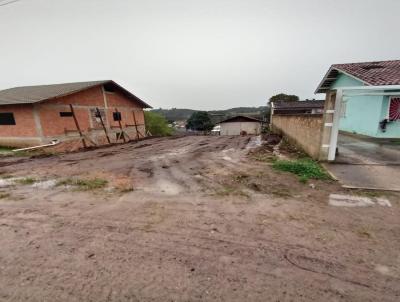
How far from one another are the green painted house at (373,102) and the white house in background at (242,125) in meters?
17.8

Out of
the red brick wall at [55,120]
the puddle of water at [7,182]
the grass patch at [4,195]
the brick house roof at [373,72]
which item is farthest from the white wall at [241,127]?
the grass patch at [4,195]

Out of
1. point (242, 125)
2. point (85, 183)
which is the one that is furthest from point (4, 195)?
point (242, 125)

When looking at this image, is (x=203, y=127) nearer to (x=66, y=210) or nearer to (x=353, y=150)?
(x=353, y=150)

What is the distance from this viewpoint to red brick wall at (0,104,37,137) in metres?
11.8

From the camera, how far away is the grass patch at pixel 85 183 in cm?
516

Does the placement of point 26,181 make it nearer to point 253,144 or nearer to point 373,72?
point 253,144

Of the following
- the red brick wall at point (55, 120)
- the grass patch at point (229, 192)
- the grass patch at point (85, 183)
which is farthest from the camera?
the red brick wall at point (55, 120)

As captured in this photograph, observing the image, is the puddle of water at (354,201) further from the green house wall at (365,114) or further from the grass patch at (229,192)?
the green house wall at (365,114)

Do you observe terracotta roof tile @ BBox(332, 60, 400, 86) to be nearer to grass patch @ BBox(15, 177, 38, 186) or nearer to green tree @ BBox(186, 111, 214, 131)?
grass patch @ BBox(15, 177, 38, 186)

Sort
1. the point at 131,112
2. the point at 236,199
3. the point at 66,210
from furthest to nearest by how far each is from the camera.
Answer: the point at 131,112 < the point at 236,199 < the point at 66,210

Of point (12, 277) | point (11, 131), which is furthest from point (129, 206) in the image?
point (11, 131)

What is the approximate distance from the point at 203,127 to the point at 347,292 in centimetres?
5288

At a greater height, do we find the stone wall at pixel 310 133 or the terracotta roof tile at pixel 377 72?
the terracotta roof tile at pixel 377 72

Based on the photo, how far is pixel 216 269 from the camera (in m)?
2.31
